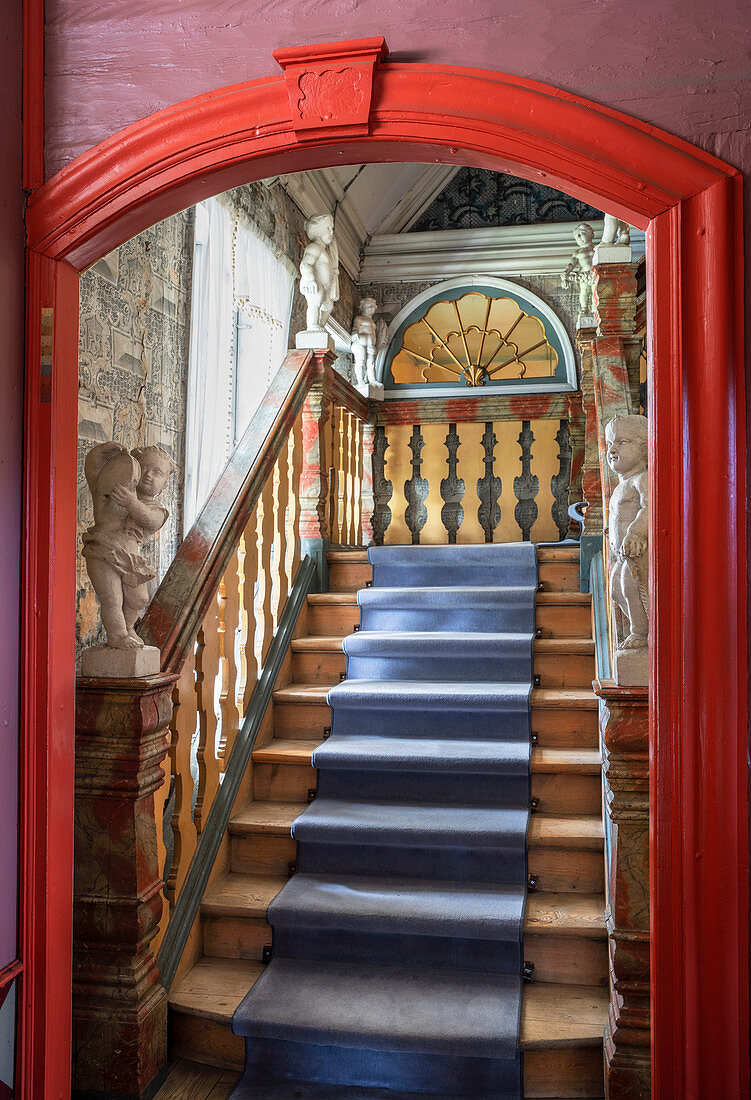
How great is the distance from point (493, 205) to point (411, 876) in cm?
512

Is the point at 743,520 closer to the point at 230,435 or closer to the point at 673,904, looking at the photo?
the point at 673,904

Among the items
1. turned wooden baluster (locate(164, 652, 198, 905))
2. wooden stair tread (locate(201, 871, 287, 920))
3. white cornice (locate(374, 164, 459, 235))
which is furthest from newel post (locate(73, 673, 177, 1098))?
white cornice (locate(374, 164, 459, 235))

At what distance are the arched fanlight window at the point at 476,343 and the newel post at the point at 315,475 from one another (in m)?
2.10

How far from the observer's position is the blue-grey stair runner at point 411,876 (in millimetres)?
2334

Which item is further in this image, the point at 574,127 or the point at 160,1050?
the point at 160,1050

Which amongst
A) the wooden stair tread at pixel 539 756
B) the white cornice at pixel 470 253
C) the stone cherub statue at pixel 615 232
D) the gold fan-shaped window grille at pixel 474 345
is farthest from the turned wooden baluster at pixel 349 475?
the wooden stair tread at pixel 539 756

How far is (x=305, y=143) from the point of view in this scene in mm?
1696

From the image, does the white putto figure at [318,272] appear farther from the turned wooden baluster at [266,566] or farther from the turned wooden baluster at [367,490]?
the turned wooden baluster at [367,490]

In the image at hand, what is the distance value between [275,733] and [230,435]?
1.66 meters

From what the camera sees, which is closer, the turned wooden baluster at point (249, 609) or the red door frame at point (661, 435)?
the red door frame at point (661, 435)

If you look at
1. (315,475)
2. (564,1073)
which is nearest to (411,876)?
(564,1073)

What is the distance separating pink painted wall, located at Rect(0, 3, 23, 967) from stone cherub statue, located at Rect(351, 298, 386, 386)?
174 inches

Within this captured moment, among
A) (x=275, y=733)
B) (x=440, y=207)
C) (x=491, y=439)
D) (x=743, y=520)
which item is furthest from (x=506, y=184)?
(x=743, y=520)

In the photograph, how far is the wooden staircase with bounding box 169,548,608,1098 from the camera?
2.36 metres
